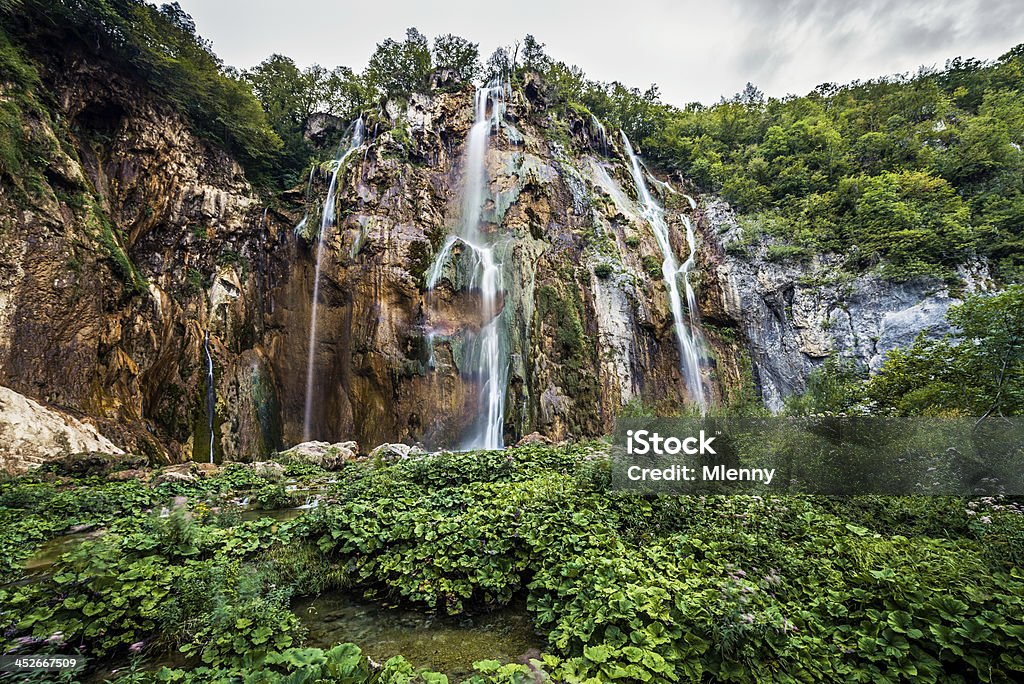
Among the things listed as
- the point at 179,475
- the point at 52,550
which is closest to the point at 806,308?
the point at 179,475

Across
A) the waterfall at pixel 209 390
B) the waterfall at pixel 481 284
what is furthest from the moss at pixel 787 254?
the waterfall at pixel 209 390

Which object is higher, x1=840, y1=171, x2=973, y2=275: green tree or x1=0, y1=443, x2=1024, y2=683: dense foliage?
x1=840, y1=171, x2=973, y2=275: green tree

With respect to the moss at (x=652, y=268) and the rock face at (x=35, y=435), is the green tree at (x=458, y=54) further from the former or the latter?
the rock face at (x=35, y=435)

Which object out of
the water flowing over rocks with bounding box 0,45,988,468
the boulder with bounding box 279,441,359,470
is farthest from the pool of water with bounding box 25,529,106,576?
the water flowing over rocks with bounding box 0,45,988,468

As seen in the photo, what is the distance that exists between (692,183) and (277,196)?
2137 centimetres

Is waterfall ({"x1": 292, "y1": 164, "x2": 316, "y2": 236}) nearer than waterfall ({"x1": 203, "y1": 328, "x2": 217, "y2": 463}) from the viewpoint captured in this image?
No

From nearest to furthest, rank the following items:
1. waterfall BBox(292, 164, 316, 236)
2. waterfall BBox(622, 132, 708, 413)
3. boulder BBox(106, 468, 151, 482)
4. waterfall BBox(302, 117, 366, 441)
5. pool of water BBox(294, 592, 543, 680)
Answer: pool of water BBox(294, 592, 543, 680) → boulder BBox(106, 468, 151, 482) → waterfall BBox(302, 117, 366, 441) → waterfall BBox(622, 132, 708, 413) → waterfall BBox(292, 164, 316, 236)

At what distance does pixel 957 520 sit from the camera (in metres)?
4.91

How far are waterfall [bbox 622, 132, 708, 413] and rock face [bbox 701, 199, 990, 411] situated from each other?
3.12ft

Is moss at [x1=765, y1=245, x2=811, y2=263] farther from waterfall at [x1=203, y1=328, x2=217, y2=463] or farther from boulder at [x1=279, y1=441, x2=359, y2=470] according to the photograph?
waterfall at [x1=203, y1=328, x2=217, y2=463]

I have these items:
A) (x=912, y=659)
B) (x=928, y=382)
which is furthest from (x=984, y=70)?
(x=912, y=659)

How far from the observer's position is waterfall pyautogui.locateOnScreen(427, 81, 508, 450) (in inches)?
551

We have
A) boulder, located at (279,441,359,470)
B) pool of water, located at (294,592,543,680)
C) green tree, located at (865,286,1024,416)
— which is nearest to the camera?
pool of water, located at (294,592,543,680)

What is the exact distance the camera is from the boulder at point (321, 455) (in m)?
11.0
